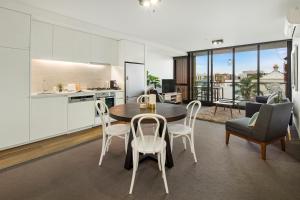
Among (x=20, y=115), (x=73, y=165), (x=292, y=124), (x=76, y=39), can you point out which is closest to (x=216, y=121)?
(x=292, y=124)

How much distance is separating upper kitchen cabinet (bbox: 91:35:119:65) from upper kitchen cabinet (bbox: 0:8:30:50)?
150cm

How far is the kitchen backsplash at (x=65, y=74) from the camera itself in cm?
387

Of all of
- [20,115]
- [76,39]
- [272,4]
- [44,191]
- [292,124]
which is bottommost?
[44,191]

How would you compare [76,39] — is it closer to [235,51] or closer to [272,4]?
[272,4]

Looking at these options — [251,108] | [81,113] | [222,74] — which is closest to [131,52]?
[81,113]

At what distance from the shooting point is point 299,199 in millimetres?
1814

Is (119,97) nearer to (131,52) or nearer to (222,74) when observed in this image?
(131,52)

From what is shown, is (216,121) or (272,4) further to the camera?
(216,121)

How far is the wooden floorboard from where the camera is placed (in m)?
2.71

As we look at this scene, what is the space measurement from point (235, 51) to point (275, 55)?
1.36 meters

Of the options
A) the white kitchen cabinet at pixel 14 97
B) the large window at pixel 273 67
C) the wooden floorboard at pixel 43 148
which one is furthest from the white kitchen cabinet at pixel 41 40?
the large window at pixel 273 67

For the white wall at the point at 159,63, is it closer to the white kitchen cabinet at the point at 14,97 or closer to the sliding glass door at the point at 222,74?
the sliding glass door at the point at 222,74

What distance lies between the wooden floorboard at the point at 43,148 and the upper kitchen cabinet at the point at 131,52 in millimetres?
2262

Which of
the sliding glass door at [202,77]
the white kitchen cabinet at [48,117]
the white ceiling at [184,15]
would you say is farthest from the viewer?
the sliding glass door at [202,77]
